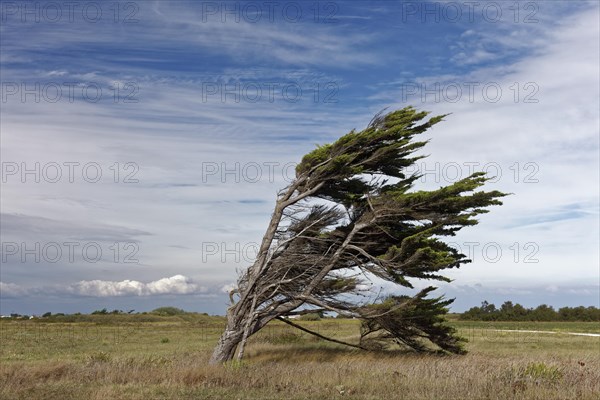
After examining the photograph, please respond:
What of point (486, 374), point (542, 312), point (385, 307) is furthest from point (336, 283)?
point (542, 312)

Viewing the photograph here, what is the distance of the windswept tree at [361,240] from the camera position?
20.6 m

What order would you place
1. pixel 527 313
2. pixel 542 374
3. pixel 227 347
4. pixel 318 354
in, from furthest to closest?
pixel 527 313
pixel 318 354
pixel 227 347
pixel 542 374

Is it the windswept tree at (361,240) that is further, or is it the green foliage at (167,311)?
the green foliage at (167,311)

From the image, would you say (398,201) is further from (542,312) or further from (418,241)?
(542,312)

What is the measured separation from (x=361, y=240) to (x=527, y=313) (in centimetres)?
7800

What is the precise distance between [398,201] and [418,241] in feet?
5.44

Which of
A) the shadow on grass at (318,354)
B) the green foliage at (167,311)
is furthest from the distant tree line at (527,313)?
the shadow on grass at (318,354)

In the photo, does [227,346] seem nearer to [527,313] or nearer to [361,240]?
[361,240]

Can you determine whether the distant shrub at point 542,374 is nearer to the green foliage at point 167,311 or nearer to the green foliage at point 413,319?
the green foliage at point 413,319

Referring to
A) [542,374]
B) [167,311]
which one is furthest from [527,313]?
[542,374]

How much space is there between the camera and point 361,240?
22125mm

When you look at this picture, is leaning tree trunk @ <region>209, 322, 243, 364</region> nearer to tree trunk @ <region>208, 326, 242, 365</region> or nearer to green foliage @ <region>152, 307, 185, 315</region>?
tree trunk @ <region>208, 326, 242, 365</region>

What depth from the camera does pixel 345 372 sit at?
15812 mm

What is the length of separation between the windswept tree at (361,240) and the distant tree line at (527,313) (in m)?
73.0
